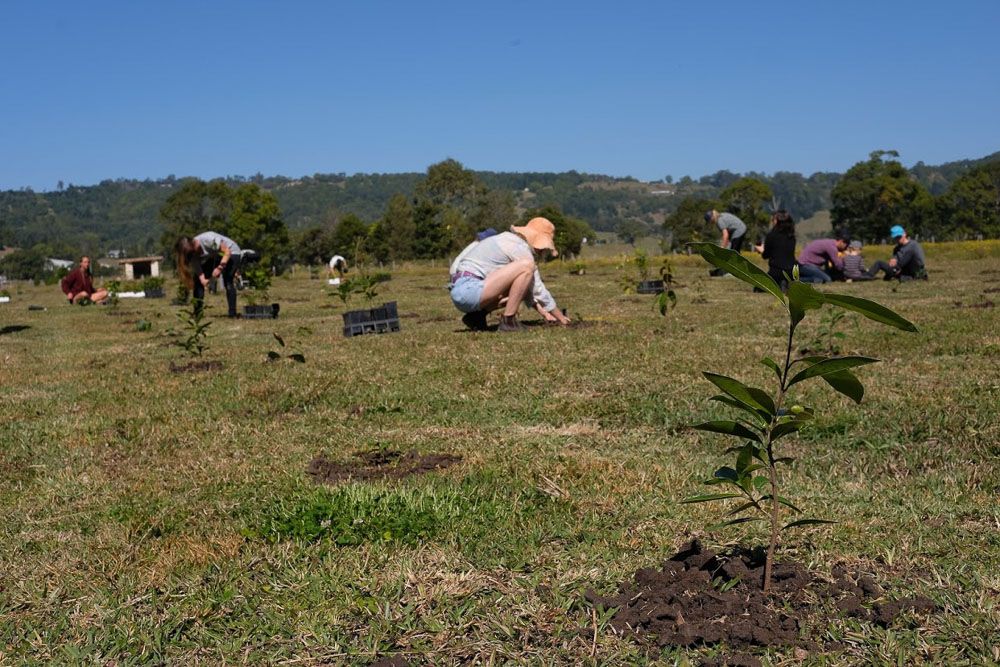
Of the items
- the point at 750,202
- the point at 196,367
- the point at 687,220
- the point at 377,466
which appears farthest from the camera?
the point at 687,220

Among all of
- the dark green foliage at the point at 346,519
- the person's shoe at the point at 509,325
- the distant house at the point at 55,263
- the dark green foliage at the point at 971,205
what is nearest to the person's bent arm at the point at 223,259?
the person's shoe at the point at 509,325

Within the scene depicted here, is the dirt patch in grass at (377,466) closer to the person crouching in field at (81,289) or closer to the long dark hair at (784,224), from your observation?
the long dark hair at (784,224)

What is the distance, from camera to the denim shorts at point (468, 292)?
1089cm

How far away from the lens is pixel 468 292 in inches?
432

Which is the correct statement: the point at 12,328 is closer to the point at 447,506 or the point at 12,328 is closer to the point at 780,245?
the point at 780,245

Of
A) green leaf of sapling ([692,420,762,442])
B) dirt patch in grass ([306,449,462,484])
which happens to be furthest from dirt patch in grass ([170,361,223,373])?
green leaf of sapling ([692,420,762,442])

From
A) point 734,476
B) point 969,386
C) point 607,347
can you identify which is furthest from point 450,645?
point 607,347

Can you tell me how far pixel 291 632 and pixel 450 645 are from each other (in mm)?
492

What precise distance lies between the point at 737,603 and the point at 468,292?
8394 millimetres

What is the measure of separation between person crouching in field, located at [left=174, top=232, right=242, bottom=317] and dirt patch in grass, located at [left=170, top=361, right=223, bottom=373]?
20.5 feet

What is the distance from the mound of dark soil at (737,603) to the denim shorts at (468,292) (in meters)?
7.98

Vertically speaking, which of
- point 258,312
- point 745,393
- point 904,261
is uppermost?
point 745,393

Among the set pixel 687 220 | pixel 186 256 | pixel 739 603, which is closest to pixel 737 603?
pixel 739 603

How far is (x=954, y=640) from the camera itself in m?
2.56
